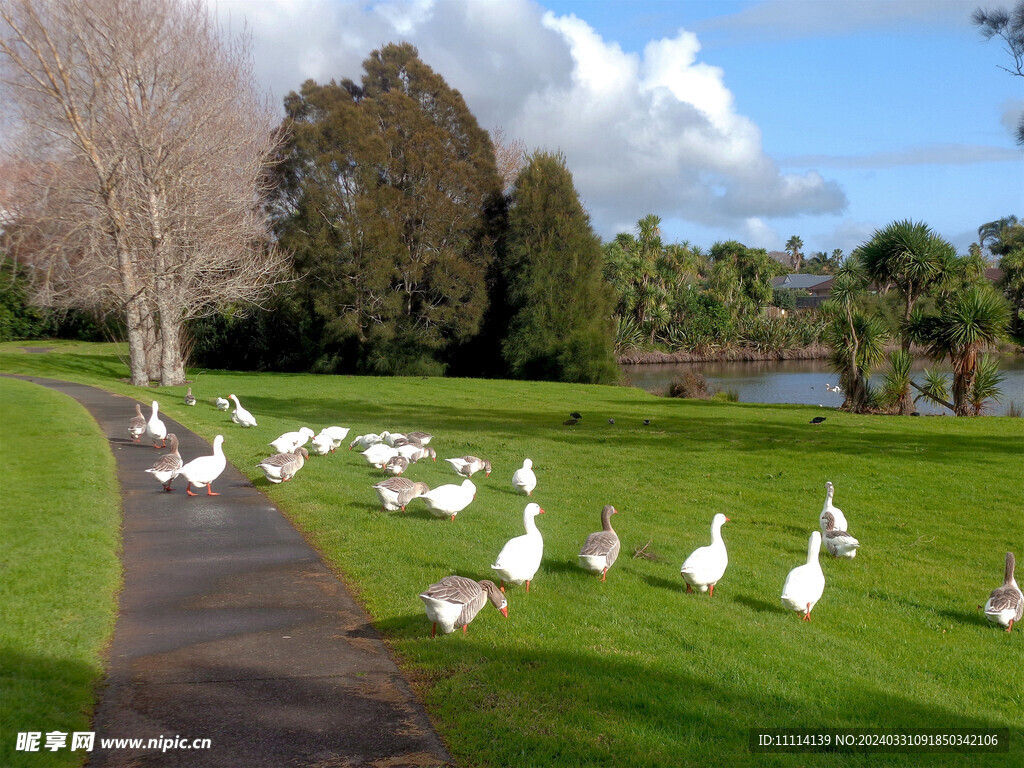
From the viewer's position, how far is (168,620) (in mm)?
7246

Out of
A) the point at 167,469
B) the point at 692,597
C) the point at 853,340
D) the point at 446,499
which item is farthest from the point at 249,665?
the point at 853,340

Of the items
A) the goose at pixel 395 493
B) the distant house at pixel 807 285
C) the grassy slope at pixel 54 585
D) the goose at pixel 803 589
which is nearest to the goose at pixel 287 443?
the grassy slope at pixel 54 585

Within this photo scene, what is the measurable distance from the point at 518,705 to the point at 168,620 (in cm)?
360

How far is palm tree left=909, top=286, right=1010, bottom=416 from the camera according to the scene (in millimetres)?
30266

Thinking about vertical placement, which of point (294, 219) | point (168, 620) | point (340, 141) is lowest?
point (168, 620)

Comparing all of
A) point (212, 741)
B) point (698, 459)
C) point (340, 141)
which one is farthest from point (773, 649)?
point (340, 141)

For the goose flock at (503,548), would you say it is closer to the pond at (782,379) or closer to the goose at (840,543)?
the goose at (840,543)

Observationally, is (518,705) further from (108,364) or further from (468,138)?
(468,138)

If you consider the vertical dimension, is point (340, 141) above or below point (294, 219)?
above

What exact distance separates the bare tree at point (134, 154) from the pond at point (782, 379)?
24.5 metres

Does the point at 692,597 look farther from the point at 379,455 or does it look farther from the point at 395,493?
the point at 379,455

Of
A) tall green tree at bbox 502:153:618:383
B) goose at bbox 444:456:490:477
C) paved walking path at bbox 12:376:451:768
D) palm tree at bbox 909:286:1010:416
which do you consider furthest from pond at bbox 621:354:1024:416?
paved walking path at bbox 12:376:451:768

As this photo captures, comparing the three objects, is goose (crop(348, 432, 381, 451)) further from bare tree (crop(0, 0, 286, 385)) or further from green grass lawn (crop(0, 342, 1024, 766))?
bare tree (crop(0, 0, 286, 385))

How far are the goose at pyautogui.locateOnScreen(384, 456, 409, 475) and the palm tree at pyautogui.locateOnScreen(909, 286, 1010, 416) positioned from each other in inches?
990
